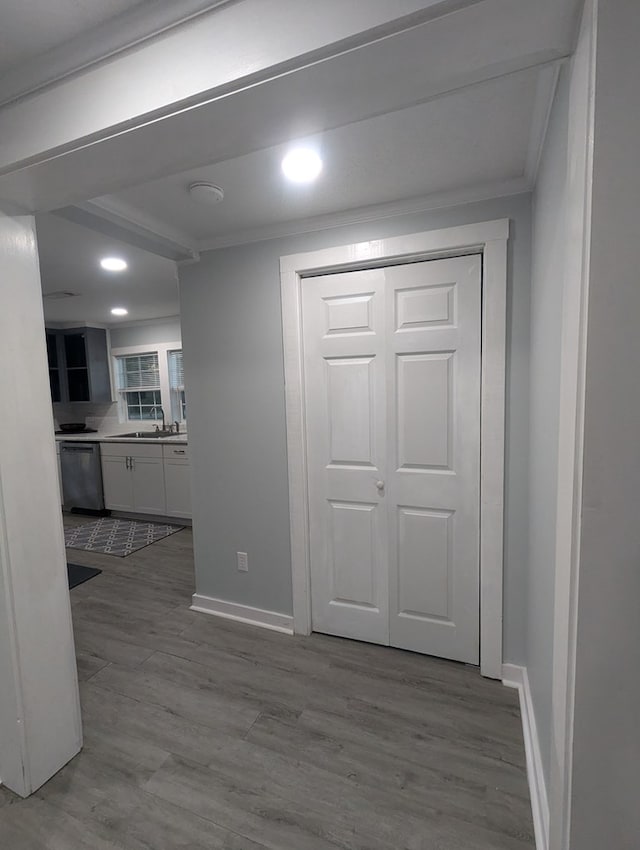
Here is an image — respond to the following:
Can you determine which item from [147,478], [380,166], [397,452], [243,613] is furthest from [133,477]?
[380,166]

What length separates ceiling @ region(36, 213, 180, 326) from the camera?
2336mm

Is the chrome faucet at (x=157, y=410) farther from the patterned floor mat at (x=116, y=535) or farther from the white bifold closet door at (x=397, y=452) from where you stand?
the white bifold closet door at (x=397, y=452)

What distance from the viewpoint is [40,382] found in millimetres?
1453

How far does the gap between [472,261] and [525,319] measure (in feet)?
1.20

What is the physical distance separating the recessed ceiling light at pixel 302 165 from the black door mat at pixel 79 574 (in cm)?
317

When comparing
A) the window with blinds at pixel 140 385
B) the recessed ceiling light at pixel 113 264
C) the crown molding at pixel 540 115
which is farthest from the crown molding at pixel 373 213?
the window with blinds at pixel 140 385

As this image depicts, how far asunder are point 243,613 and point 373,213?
2.39 metres

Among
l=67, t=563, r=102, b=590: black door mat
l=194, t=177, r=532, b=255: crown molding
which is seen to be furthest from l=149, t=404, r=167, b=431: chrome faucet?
l=194, t=177, r=532, b=255: crown molding

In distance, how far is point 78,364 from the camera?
5.24m

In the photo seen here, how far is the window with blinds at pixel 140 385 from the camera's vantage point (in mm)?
5289

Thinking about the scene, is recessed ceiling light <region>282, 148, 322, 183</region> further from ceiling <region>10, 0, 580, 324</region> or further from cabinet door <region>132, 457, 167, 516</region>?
cabinet door <region>132, 457, 167, 516</region>

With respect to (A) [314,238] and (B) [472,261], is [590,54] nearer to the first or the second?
(B) [472,261]

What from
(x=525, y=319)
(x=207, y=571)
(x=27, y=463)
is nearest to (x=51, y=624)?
(x=27, y=463)

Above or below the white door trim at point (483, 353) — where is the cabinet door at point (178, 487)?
below
